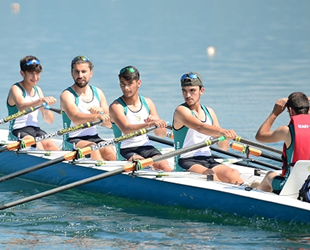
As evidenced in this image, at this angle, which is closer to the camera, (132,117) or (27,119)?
(132,117)

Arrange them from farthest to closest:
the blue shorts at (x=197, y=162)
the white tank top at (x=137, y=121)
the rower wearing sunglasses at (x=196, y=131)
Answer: the white tank top at (x=137, y=121) → the blue shorts at (x=197, y=162) → the rower wearing sunglasses at (x=196, y=131)

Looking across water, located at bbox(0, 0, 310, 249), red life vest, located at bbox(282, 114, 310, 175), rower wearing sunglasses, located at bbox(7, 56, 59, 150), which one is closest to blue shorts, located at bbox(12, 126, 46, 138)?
rower wearing sunglasses, located at bbox(7, 56, 59, 150)

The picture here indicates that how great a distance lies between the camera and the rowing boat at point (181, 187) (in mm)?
8625

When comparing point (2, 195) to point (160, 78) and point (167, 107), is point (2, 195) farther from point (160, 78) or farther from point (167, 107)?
point (160, 78)

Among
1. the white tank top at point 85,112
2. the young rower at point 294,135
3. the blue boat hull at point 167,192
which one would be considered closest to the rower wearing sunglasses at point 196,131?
Answer: the blue boat hull at point 167,192

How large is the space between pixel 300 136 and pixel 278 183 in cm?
67

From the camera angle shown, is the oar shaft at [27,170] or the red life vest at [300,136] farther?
the oar shaft at [27,170]

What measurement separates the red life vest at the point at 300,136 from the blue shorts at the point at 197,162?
6.02 feet

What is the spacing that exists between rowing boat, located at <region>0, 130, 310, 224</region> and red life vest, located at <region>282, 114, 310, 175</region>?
0.15 m

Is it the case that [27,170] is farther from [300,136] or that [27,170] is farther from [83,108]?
[300,136]

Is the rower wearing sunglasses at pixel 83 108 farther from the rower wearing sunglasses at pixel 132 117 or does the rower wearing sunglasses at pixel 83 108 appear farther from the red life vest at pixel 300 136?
the red life vest at pixel 300 136

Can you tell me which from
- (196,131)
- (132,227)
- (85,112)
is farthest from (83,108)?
(132,227)

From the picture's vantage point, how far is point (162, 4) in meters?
51.7

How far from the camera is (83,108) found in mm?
11805
